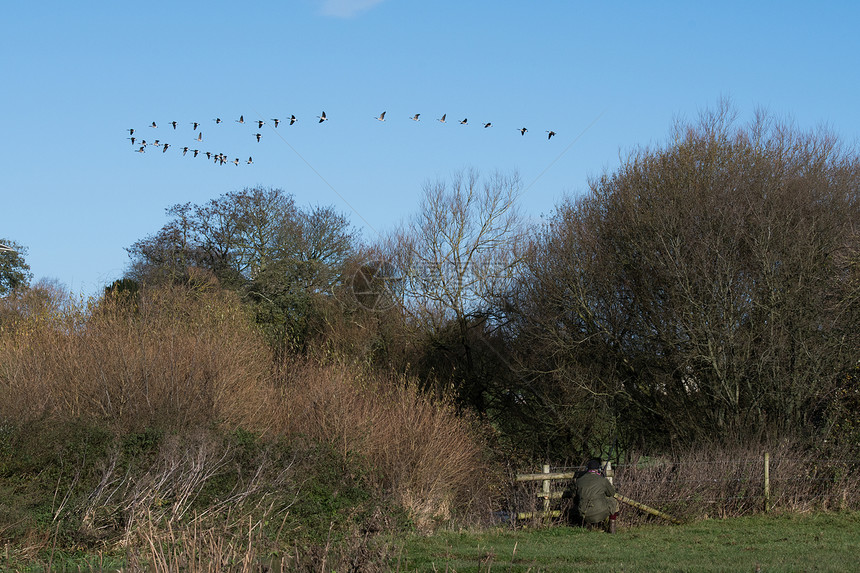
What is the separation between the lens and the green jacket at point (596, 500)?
1480cm

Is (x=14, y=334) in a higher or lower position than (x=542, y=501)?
higher

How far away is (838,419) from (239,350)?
14438 millimetres

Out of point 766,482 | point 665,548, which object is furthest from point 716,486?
point 665,548

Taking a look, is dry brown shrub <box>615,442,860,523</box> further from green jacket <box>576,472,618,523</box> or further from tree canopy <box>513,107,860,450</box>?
tree canopy <box>513,107,860,450</box>

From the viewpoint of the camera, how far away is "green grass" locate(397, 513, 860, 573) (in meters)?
10.0

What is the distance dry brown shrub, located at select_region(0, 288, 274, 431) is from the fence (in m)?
6.71

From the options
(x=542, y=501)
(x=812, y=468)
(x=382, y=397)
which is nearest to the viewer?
(x=542, y=501)

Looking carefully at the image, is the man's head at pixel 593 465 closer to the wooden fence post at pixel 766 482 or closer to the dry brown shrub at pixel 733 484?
the dry brown shrub at pixel 733 484

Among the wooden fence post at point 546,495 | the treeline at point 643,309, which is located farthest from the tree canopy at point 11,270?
the wooden fence post at point 546,495

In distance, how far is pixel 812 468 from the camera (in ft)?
57.3

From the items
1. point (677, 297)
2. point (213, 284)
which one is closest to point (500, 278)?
point (677, 297)

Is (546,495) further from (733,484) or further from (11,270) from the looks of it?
(11,270)

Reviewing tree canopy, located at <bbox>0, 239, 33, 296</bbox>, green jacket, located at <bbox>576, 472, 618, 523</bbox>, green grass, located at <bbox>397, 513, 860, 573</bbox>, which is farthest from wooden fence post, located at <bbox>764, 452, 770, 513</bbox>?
tree canopy, located at <bbox>0, 239, 33, 296</bbox>

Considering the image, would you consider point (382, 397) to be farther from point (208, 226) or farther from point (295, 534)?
point (208, 226)
